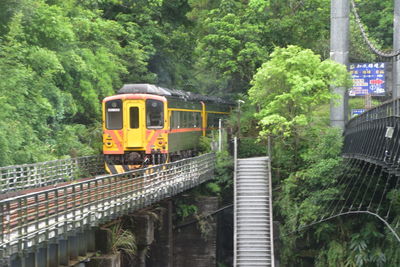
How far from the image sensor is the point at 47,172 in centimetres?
2406

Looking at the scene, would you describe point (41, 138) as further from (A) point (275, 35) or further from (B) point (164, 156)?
(A) point (275, 35)

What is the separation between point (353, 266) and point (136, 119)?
979 centimetres

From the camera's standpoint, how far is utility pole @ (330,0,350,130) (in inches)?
1134

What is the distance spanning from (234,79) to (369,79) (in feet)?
53.9

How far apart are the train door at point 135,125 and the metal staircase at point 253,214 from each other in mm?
4262

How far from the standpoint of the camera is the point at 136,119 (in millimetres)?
26906

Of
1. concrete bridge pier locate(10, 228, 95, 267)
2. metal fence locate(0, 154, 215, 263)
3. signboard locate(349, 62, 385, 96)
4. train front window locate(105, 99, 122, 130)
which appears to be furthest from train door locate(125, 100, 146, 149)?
concrete bridge pier locate(10, 228, 95, 267)

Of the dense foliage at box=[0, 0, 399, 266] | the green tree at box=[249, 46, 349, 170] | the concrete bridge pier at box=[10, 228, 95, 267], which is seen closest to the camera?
the concrete bridge pier at box=[10, 228, 95, 267]

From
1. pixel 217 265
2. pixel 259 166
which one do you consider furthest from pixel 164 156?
pixel 217 265

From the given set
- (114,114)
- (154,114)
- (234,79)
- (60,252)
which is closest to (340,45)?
(154,114)

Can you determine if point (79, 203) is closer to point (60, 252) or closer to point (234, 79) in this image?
point (60, 252)

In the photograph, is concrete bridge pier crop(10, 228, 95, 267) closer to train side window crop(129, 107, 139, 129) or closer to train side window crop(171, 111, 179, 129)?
train side window crop(129, 107, 139, 129)

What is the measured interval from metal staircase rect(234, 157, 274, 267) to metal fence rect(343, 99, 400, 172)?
441 centimetres

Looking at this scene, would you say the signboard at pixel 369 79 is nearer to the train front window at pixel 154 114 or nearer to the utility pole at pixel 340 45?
the utility pole at pixel 340 45
